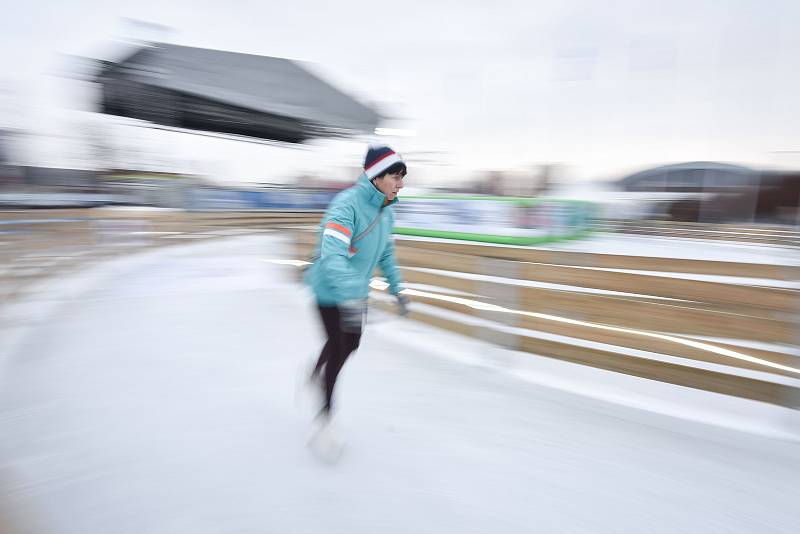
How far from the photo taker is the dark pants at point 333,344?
202 cm

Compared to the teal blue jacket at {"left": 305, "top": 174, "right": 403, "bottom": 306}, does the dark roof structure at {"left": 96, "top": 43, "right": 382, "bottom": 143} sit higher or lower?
higher

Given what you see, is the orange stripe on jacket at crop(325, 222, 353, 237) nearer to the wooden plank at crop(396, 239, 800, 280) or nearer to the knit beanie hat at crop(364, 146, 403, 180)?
the knit beanie hat at crop(364, 146, 403, 180)

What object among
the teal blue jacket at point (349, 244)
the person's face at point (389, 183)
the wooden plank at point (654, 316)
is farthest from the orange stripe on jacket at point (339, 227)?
the wooden plank at point (654, 316)

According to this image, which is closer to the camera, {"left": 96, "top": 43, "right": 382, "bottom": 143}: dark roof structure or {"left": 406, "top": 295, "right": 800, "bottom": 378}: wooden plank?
{"left": 406, "top": 295, "right": 800, "bottom": 378}: wooden plank

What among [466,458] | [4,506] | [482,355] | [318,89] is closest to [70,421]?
[4,506]

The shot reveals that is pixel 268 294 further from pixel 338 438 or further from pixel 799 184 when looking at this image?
pixel 799 184

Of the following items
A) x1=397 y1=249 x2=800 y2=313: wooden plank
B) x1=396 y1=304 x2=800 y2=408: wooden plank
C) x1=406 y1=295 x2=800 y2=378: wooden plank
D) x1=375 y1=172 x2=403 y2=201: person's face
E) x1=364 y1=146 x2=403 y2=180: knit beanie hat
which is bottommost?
x1=396 y1=304 x2=800 y2=408: wooden plank

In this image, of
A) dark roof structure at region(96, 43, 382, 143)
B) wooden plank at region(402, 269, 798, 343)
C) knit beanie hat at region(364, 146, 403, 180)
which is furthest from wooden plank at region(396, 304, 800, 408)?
dark roof structure at region(96, 43, 382, 143)

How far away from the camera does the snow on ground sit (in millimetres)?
1739

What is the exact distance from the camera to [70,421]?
7.85 ft

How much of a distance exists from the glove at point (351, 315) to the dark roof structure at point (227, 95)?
13.6 m

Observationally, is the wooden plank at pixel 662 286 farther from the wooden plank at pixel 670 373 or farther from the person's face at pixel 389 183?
the person's face at pixel 389 183

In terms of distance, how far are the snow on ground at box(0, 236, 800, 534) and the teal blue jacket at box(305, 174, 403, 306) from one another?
83 cm

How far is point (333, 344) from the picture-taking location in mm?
2074
